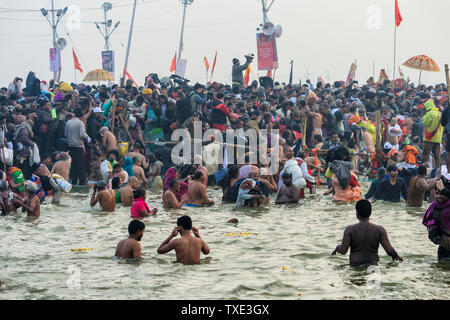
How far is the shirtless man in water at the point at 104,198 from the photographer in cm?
1602

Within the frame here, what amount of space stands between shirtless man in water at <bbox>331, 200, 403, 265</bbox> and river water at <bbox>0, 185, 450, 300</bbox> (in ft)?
0.92

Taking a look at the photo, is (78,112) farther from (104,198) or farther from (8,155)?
(104,198)

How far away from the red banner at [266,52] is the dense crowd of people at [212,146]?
3.85m

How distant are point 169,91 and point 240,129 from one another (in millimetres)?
5122

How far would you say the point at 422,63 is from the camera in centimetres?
2675

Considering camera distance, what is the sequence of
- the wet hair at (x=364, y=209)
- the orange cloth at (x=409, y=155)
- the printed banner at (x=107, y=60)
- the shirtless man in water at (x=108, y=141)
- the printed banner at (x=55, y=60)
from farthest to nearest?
the printed banner at (x=107, y=60), the printed banner at (x=55, y=60), the shirtless man in water at (x=108, y=141), the orange cloth at (x=409, y=155), the wet hair at (x=364, y=209)

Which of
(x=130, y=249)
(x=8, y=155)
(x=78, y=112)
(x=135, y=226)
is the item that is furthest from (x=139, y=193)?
(x=78, y=112)

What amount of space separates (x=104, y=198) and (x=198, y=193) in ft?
6.82

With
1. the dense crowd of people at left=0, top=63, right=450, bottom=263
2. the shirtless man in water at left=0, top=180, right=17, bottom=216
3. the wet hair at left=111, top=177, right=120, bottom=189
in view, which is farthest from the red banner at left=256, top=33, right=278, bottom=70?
the shirtless man in water at left=0, top=180, right=17, bottom=216

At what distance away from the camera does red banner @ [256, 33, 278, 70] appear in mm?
29172

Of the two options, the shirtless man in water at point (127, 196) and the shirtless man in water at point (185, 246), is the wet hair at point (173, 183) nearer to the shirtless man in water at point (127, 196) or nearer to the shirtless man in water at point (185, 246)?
the shirtless man in water at point (127, 196)

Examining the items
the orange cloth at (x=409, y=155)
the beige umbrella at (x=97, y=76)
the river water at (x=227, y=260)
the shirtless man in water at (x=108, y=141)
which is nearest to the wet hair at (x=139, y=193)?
the river water at (x=227, y=260)

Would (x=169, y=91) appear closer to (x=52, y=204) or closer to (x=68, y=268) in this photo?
(x=52, y=204)

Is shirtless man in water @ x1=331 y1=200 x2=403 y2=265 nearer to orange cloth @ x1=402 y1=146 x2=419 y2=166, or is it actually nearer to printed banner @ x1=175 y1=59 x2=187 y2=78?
orange cloth @ x1=402 y1=146 x2=419 y2=166
